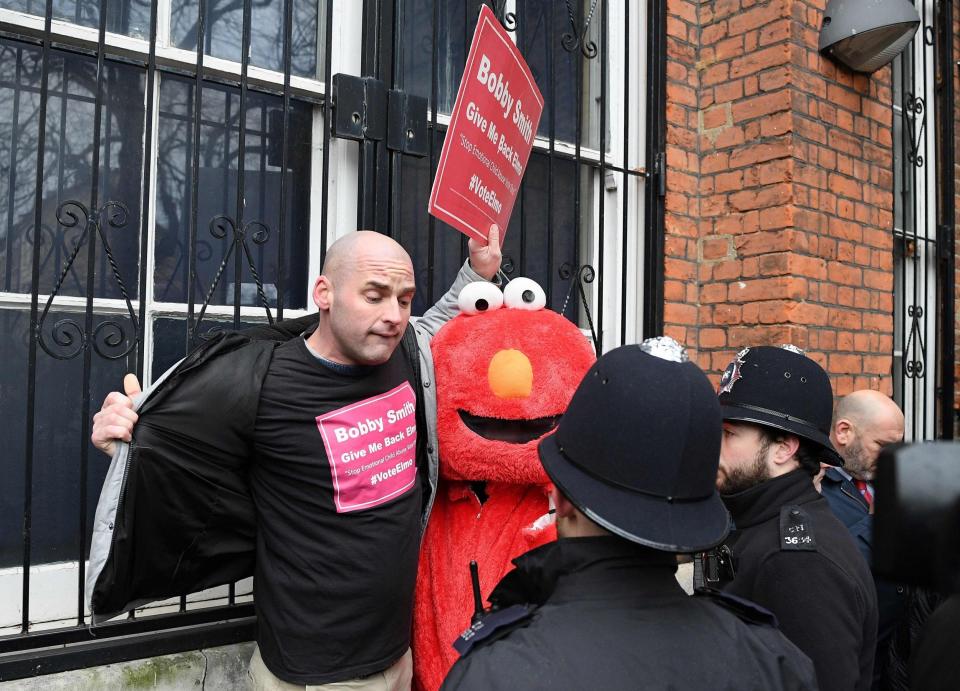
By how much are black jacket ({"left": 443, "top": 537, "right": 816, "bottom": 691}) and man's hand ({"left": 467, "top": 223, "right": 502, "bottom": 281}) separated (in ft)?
4.58

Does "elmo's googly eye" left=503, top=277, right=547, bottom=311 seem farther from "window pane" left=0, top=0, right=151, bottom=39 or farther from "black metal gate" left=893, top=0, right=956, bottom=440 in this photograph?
"black metal gate" left=893, top=0, right=956, bottom=440

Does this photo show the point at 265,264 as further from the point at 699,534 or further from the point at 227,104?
the point at 699,534

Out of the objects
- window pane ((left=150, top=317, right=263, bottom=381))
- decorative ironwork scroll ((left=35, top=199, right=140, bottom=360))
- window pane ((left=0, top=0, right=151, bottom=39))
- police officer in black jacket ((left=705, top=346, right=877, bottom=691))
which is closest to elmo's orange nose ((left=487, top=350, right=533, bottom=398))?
police officer in black jacket ((left=705, top=346, right=877, bottom=691))

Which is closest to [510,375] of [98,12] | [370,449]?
[370,449]

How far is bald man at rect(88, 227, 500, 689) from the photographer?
1.94m

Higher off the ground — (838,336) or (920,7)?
(920,7)

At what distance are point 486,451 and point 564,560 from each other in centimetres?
87

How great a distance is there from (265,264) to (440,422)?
1.01 metres

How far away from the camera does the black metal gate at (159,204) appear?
2332mm

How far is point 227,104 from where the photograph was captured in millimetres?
2748

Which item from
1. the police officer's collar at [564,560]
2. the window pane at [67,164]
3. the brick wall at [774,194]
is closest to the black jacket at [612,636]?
the police officer's collar at [564,560]

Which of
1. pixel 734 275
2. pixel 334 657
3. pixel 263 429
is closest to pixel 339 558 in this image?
pixel 334 657

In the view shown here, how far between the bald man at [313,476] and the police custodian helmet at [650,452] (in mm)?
862

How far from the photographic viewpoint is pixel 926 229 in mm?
4762
